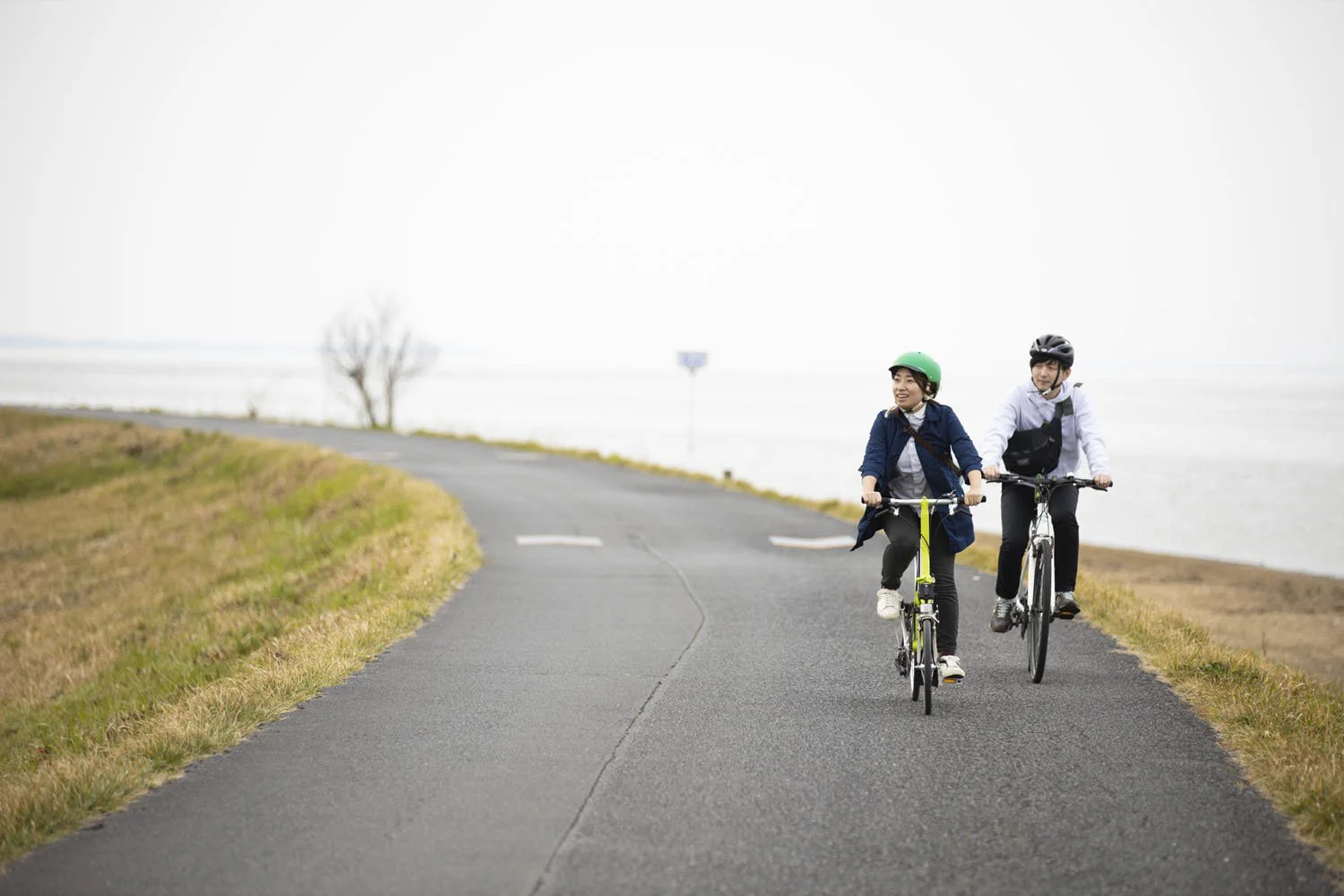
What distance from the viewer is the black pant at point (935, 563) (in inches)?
273

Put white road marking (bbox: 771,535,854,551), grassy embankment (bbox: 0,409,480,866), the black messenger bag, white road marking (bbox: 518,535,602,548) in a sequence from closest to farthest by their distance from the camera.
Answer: grassy embankment (bbox: 0,409,480,866) → the black messenger bag → white road marking (bbox: 518,535,602,548) → white road marking (bbox: 771,535,854,551)

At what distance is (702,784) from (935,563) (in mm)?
2291

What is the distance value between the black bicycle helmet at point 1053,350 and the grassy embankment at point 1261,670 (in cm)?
218

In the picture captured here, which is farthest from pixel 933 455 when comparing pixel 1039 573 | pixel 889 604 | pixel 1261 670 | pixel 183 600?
pixel 183 600

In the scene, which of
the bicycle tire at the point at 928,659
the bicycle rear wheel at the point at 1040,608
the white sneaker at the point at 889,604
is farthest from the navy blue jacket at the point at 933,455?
the bicycle rear wheel at the point at 1040,608

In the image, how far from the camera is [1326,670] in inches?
516

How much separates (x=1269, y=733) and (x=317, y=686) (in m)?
5.37

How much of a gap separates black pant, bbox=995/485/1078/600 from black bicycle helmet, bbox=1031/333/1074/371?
2.73 ft

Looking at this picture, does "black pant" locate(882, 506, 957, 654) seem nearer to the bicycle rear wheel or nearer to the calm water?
the bicycle rear wheel

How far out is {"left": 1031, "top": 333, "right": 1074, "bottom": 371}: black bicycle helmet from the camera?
7.70m

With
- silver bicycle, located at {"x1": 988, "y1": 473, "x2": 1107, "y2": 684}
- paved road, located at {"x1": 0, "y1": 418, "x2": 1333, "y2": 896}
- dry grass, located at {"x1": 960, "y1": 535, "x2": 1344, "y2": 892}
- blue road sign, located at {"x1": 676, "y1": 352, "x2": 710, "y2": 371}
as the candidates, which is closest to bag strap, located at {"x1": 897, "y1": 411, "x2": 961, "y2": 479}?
silver bicycle, located at {"x1": 988, "y1": 473, "x2": 1107, "y2": 684}

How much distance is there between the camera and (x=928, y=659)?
22.3 feet

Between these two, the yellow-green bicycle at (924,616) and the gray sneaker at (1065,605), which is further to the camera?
the gray sneaker at (1065,605)

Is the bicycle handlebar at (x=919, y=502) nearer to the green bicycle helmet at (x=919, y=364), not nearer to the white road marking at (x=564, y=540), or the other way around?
the green bicycle helmet at (x=919, y=364)
